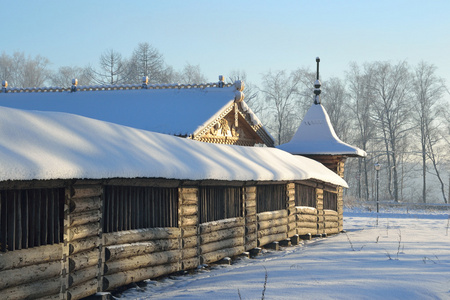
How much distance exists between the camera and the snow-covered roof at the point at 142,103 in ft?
63.1

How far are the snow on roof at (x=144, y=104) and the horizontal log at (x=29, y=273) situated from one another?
1088cm

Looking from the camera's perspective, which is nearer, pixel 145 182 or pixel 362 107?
pixel 145 182

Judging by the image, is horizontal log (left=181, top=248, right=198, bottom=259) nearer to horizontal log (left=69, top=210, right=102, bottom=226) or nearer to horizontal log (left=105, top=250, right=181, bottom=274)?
horizontal log (left=105, top=250, right=181, bottom=274)

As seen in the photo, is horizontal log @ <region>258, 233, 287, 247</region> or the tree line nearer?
horizontal log @ <region>258, 233, 287, 247</region>

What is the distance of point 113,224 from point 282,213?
781cm

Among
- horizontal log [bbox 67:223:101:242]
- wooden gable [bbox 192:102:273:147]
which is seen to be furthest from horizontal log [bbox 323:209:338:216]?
horizontal log [bbox 67:223:101:242]

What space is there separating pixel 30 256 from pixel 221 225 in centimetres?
580

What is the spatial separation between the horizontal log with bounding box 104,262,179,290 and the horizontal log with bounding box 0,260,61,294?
4.03 feet

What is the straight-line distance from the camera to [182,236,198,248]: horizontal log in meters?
11.1

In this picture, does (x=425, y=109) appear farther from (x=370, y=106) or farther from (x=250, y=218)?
(x=250, y=218)

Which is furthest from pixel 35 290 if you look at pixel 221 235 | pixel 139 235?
pixel 221 235

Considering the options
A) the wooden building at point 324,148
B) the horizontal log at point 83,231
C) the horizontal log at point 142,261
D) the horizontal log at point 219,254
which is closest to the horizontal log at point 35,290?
the horizontal log at point 83,231

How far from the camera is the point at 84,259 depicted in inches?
329

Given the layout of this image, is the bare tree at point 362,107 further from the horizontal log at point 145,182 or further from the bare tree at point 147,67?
the horizontal log at point 145,182
